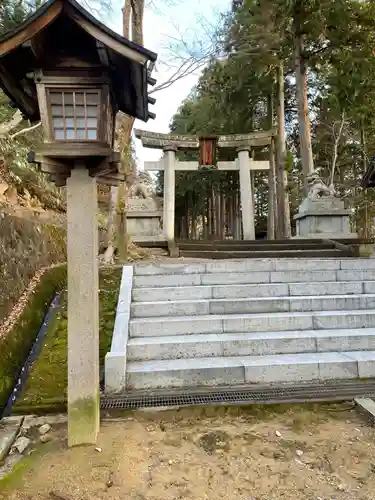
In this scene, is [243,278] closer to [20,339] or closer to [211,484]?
[20,339]

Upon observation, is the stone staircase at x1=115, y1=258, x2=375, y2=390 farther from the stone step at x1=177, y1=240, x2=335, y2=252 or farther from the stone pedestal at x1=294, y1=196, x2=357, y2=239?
the stone pedestal at x1=294, y1=196, x2=357, y2=239

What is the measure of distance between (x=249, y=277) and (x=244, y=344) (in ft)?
5.58

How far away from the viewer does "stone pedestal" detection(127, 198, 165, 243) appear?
35.2 ft

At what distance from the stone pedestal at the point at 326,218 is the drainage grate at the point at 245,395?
24.8 feet

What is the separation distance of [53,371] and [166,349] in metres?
1.21

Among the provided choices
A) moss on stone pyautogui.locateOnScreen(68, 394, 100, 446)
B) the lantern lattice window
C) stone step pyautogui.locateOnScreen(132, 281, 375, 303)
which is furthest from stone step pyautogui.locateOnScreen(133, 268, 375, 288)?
the lantern lattice window

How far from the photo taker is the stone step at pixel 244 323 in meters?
4.51

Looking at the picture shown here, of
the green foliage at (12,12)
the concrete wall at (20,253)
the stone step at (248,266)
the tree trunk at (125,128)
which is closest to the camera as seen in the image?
the concrete wall at (20,253)

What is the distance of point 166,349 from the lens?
411 centimetres

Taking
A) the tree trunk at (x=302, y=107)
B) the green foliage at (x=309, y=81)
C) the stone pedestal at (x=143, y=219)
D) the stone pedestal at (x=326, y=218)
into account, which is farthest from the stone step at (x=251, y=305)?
the green foliage at (x=309, y=81)

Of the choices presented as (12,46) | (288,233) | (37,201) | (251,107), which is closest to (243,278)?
(12,46)

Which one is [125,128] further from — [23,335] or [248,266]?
[23,335]

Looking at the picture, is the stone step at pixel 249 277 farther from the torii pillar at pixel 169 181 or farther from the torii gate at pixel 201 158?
the torii pillar at pixel 169 181

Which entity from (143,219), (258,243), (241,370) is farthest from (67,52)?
(258,243)
